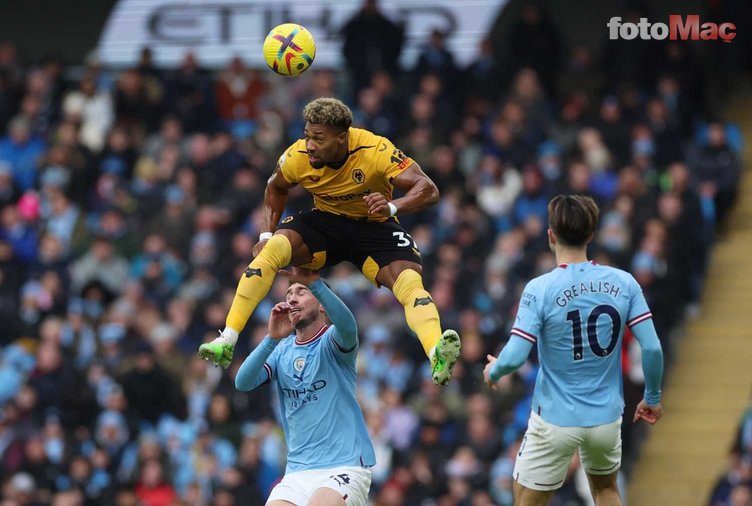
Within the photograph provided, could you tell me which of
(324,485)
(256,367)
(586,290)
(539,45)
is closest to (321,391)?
(256,367)

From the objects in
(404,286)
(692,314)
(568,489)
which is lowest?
(568,489)

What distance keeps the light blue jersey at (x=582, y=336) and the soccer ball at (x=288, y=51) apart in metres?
2.52

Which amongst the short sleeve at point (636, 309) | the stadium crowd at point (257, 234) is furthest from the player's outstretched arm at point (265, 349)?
the stadium crowd at point (257, 234)

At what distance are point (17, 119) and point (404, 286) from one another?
12.9 m

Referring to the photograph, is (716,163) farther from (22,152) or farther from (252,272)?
(22,152)

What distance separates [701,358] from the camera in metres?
17.0

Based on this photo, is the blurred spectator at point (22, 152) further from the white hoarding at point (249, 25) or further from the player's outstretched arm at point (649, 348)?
the player's outstretched arm at point (649, 348)

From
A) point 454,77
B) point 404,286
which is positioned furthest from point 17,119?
point 404,286

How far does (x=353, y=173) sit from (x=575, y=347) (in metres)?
2.12

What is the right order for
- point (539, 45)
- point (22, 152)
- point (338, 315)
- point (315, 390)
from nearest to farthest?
point (338, 315), point (315, 390), point (539, 45), point (22, 152)

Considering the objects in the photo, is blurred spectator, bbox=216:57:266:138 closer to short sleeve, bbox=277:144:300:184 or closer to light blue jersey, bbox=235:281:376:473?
short sleeve, bbox=277:144:300:184

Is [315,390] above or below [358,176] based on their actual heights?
below

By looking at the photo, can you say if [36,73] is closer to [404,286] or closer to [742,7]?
[742,7]

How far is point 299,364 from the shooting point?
30.9ft
